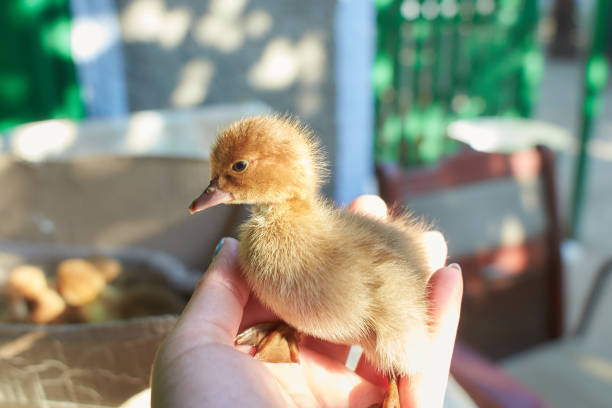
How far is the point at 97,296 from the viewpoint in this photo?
1.36 meters

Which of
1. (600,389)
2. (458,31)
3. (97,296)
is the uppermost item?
(458,31)

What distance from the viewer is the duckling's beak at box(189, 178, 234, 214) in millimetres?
792

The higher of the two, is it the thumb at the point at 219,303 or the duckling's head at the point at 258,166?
the duckling's head at the point at 258,166

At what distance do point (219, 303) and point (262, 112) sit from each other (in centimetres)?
110

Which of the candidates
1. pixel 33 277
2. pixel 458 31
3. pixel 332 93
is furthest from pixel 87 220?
pixel 458 31

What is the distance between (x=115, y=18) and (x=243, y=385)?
6.95 ft

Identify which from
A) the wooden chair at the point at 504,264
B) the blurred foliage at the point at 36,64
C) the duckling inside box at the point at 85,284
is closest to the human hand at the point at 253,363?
the duckling inside box at the point at 85,284

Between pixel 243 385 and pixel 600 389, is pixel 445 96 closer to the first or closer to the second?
pixel 600 389

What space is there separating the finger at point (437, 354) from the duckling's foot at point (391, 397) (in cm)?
1

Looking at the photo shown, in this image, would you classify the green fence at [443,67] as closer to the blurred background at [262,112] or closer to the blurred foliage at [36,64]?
the blurred background at [262,112]

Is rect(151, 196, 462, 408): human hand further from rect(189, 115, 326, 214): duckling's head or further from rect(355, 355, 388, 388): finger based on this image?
rect(189, 115, 326, 214): duckling's head

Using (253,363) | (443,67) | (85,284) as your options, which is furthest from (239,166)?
(443,67)

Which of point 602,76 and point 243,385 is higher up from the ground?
point 602,76

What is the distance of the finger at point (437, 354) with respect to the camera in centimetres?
82
